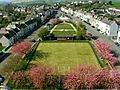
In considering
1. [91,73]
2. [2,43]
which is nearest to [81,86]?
[91,73]

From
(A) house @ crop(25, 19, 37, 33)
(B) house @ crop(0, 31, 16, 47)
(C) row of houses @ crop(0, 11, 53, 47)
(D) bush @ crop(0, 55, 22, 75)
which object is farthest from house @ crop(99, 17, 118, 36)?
(D) bush @ crop(0, 55, 22, 75)

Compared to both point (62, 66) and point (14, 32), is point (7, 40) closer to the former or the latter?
point (14, 32)

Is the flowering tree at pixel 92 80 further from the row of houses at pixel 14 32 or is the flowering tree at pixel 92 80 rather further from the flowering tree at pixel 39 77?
the row of houses at pixel 14 32

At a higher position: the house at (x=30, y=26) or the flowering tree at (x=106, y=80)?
the flowering tree at (x=106, y=80)

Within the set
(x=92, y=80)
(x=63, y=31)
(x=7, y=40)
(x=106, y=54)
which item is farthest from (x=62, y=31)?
(x=92, y=80)

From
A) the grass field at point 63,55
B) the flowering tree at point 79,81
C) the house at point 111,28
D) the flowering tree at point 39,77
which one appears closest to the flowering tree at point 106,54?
the grass field at point 63,55
